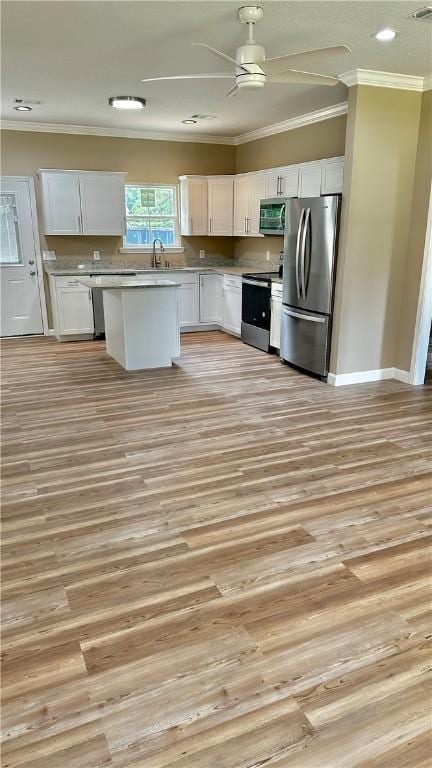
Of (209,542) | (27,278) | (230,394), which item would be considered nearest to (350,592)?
(209,542)

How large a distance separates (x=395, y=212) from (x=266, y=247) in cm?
274

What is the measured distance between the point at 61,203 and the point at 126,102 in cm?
211

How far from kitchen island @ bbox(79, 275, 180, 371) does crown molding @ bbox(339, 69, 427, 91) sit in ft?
8.38

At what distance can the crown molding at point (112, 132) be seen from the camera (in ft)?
22.4

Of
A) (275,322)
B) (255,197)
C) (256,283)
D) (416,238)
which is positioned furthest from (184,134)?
(416,238)

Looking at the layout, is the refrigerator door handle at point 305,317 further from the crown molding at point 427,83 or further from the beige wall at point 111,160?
the beige wall at point 111,160

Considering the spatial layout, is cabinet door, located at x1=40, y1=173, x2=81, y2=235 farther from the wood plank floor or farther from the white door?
the wood plank floor

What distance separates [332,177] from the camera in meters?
5.55

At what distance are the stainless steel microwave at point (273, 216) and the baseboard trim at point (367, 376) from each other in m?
2.08

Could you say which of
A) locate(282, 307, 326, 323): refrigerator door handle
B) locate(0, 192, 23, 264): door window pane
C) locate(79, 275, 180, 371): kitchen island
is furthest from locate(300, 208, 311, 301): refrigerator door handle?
locate(0, 192, 23, 264): door window pane

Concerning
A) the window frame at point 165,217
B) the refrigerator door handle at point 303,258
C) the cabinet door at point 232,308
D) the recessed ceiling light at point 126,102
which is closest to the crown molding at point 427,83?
the refrigerator door handle at point 303,258

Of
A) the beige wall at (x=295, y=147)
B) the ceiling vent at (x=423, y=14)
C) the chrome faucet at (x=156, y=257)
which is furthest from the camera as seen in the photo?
the chrome faucet at (x=156, y=257)

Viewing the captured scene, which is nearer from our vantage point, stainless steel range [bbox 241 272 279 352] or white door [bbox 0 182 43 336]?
stainless steel range [bbox 241 272 279 352]

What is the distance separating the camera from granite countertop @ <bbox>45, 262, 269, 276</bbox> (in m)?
7.14
